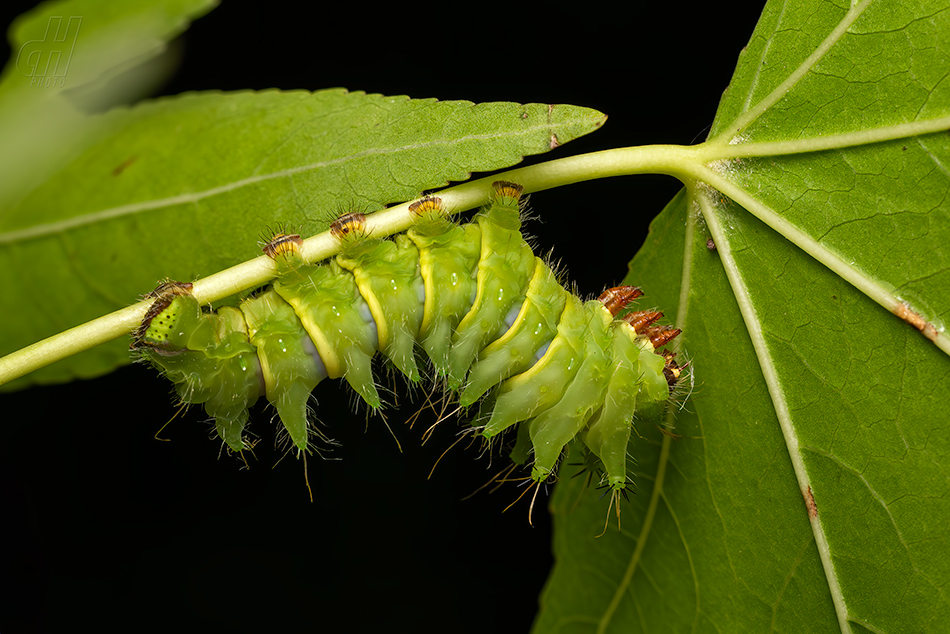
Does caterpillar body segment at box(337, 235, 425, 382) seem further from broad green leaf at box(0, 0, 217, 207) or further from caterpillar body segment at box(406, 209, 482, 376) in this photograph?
broad green leaf at box(0, 0, 217, 207)

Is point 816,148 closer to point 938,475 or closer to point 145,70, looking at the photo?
point 938,475

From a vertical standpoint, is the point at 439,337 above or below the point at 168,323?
above

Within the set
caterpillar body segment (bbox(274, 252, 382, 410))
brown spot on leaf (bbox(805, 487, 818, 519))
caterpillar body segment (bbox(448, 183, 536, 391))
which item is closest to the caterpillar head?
caterpillar body segment (bbox(274, 252, 382, 410))

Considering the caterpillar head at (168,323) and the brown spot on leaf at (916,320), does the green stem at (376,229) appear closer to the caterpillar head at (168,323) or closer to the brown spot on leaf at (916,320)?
the caterpillar head at (168,323)

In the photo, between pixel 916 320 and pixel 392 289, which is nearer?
pixel 916 320

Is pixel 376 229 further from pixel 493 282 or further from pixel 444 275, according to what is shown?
pixel 493 282

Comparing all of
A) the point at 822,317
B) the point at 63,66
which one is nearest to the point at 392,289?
the point at 822,317
